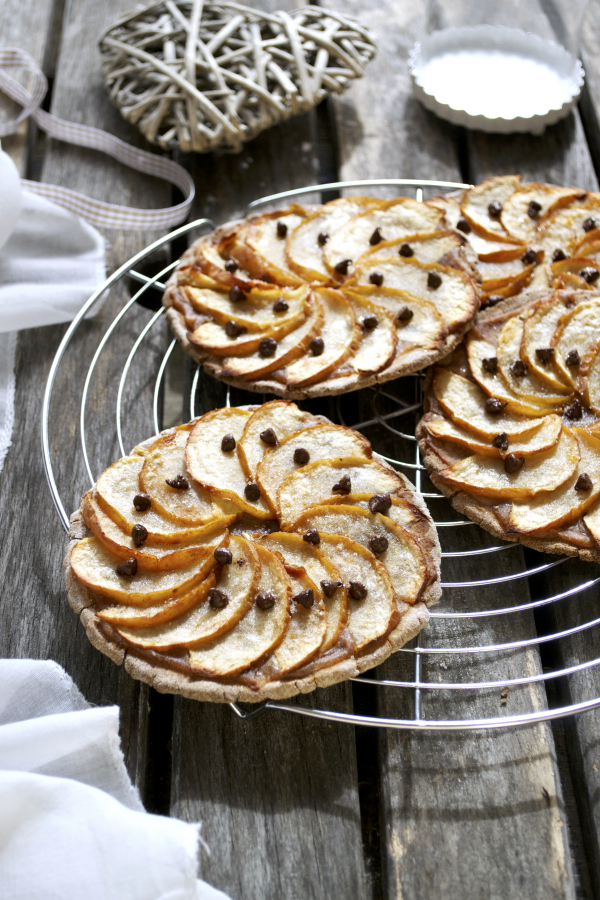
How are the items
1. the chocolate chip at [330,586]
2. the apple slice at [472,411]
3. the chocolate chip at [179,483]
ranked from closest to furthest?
the chocolate chip at [330,586] → the chocolate chip at [179,483] → the apple slice at [472,411]

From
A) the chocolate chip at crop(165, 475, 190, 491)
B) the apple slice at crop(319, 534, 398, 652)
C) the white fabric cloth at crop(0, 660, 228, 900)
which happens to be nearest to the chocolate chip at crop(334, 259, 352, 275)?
the chocolate chip at crop(165, 475, 190, 491)

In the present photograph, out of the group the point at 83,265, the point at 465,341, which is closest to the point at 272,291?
the point at 465,341

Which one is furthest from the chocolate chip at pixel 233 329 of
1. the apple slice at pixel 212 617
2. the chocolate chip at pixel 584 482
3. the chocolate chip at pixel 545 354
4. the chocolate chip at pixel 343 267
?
the chocolate chip at pixel 584 482

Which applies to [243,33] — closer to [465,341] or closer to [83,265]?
[83,265]

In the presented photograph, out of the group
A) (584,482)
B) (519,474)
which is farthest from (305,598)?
(584,482)

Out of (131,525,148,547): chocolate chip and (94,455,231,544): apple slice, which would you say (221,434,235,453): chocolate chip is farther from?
(131,525,148,547): chocolate chip

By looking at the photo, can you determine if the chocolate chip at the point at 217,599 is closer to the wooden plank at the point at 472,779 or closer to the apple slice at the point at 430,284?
the wooden plank at the point at 472,779
